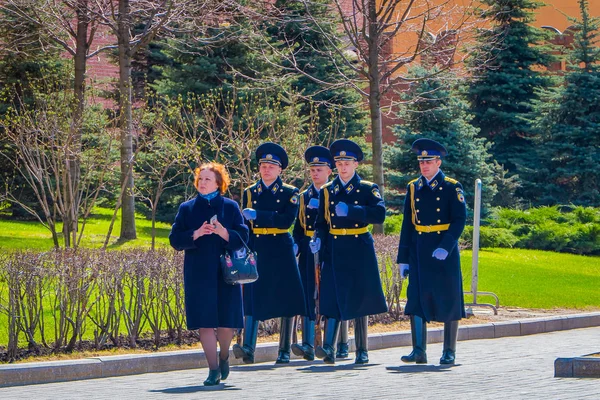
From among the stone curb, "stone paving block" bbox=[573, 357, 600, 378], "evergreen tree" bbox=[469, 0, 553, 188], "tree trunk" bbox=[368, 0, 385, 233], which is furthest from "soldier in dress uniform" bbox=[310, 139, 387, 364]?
"evergreen tree" bbox=[469, 0, 553, 188]

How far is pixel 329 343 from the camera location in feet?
33.8

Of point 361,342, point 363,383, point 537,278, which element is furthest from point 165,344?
point 537,278

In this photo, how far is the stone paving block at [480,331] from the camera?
13047 millimetres

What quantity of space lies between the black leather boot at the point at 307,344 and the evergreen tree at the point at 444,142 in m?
17.8

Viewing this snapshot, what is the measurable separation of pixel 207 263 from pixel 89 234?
14.2m

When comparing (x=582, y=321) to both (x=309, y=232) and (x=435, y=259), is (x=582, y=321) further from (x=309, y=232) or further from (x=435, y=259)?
(x=309, y=232)

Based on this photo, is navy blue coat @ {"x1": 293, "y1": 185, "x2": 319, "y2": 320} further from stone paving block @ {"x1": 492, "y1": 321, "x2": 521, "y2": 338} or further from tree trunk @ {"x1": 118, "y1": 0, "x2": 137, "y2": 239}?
tree trunk @ {"x1": 118, "y1": 0, "x2": 137, "y2": 239}

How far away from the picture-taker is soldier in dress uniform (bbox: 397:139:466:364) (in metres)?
10.3

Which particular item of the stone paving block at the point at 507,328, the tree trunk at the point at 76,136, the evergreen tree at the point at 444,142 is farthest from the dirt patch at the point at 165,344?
the evergreen tree at the point at 444,142

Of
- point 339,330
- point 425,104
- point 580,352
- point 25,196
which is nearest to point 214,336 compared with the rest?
point 339,330

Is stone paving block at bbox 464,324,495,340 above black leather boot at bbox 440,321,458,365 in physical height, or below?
below

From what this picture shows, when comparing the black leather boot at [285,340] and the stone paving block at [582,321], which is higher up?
the black leather boot at [285,340]

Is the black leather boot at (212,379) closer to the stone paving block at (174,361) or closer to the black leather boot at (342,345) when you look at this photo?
the stone paving block at (174,361)

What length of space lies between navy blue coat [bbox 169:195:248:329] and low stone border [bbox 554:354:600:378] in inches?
99.4
